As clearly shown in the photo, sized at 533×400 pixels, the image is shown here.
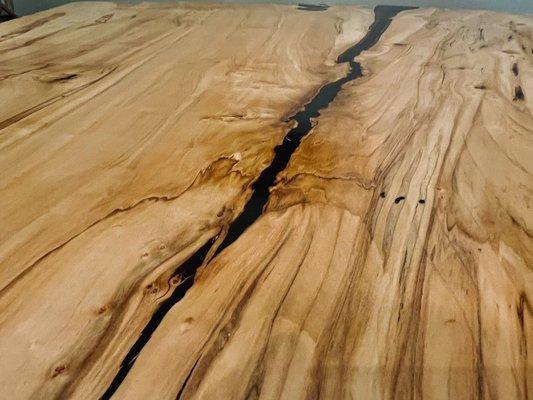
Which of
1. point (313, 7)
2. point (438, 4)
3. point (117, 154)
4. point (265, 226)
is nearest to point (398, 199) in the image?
point (265, 226)

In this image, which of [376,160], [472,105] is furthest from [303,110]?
[472,105]

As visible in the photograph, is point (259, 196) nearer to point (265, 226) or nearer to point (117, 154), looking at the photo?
point (265, 226)

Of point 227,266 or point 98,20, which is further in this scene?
point 98,20

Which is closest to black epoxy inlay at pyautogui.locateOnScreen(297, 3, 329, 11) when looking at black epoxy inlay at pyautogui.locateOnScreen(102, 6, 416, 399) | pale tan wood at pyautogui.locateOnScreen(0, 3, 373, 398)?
pale tan wood at pyautogui.locateOnScreen(0, 3, 373, 398)

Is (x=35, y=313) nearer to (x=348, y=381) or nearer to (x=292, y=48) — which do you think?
(x=348, y=381)

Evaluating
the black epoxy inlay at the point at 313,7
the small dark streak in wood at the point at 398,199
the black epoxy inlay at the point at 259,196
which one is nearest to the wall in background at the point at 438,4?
the black epoxy inlay at the point at 313,7

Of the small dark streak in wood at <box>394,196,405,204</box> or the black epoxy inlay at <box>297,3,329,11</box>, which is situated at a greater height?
the black epoxy inlay at <box>297,3,329,11</box>

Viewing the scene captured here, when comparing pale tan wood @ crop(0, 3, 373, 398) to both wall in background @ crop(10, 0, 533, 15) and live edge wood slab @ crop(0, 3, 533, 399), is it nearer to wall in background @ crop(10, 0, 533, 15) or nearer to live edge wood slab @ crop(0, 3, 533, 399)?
live edge wood slab @ crop(0, 3, 533, 399)
